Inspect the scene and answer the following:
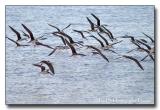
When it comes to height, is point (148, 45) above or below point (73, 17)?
below

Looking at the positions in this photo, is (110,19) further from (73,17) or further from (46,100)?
(46,100)

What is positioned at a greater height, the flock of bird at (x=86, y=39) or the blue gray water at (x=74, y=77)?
the flock of bird at (x=86, y=39)

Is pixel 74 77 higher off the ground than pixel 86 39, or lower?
lower

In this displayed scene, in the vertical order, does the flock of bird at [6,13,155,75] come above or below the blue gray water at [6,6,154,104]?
above

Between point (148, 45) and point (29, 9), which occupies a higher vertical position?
point (29, 9)
